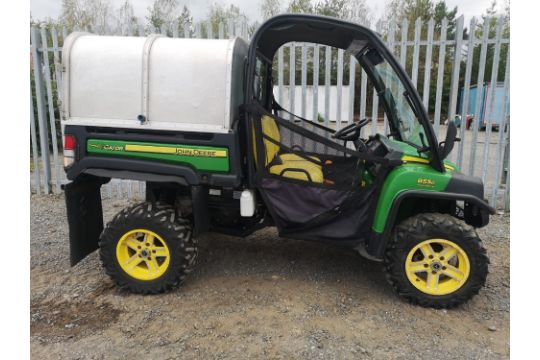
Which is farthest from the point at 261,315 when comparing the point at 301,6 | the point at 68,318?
the point at 301,6

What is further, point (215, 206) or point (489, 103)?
point (489, 103)

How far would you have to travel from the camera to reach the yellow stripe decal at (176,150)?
2828 millimetres

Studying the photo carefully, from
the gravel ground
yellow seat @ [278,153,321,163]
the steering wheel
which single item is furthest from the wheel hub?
the steering wheel

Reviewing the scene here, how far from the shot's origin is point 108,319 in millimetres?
2779

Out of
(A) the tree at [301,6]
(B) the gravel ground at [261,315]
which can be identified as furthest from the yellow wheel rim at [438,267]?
(A) the tree at [301,6]

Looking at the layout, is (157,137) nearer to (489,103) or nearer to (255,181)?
(255,181)

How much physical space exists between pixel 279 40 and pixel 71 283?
285cm

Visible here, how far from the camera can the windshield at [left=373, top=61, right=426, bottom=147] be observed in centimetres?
298

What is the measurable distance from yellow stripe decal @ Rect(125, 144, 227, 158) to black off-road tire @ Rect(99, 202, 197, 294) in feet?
1.57

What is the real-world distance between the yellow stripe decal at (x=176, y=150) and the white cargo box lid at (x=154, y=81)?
15 centimetres

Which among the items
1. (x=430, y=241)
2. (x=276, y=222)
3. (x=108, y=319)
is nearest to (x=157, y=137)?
(x=276, y=222)

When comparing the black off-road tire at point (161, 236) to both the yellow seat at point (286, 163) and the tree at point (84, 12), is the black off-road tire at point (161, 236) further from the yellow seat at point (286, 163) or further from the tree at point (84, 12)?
the tree at point (84, 12)

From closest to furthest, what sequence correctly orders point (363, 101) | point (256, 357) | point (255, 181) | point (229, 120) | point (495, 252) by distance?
point (256, 357) < point (229, 120) < point (255, 181) < point (495, 252) < point (363, 101)

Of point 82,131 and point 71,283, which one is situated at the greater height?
point 82,131
